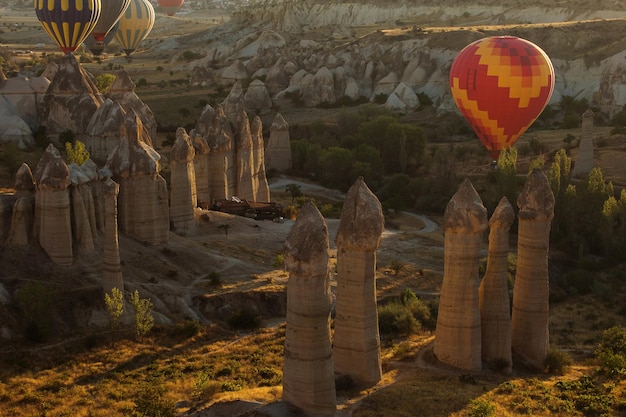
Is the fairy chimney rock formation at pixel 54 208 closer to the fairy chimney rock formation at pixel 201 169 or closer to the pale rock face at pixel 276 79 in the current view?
the fairy chimney rock formation at pixel 201 169

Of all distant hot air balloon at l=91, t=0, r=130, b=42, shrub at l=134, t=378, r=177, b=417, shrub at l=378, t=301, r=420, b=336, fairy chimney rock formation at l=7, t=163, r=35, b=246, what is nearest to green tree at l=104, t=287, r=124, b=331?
fairy chimney rock formation at l=7, t=163, r=35, b=246

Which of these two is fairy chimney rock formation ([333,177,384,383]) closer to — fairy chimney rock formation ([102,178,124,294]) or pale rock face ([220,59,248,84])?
fairy chimney rock formation ([102,178,124,294])

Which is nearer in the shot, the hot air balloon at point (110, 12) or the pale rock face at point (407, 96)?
the hot air balloon at point (110, 12)

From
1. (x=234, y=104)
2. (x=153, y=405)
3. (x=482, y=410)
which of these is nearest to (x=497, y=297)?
(x=482, y=410)

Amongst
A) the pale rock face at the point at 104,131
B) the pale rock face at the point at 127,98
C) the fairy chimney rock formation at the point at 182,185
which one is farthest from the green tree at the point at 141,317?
the pale rock face at the point at 127,98

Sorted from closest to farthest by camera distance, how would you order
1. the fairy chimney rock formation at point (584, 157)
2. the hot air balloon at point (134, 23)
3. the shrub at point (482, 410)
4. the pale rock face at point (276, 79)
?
the shrub at point (482, 410) → the fairy chimney rock formation at point (584, 157) → the pale rock face at point (276, 79) → the hot air balloon at point (134, 23)

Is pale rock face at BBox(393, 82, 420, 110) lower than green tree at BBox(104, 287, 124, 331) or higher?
higher

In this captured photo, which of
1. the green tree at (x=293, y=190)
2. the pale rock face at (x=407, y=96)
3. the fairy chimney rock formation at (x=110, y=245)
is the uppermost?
the pale rock face at (x=407, y=96)
